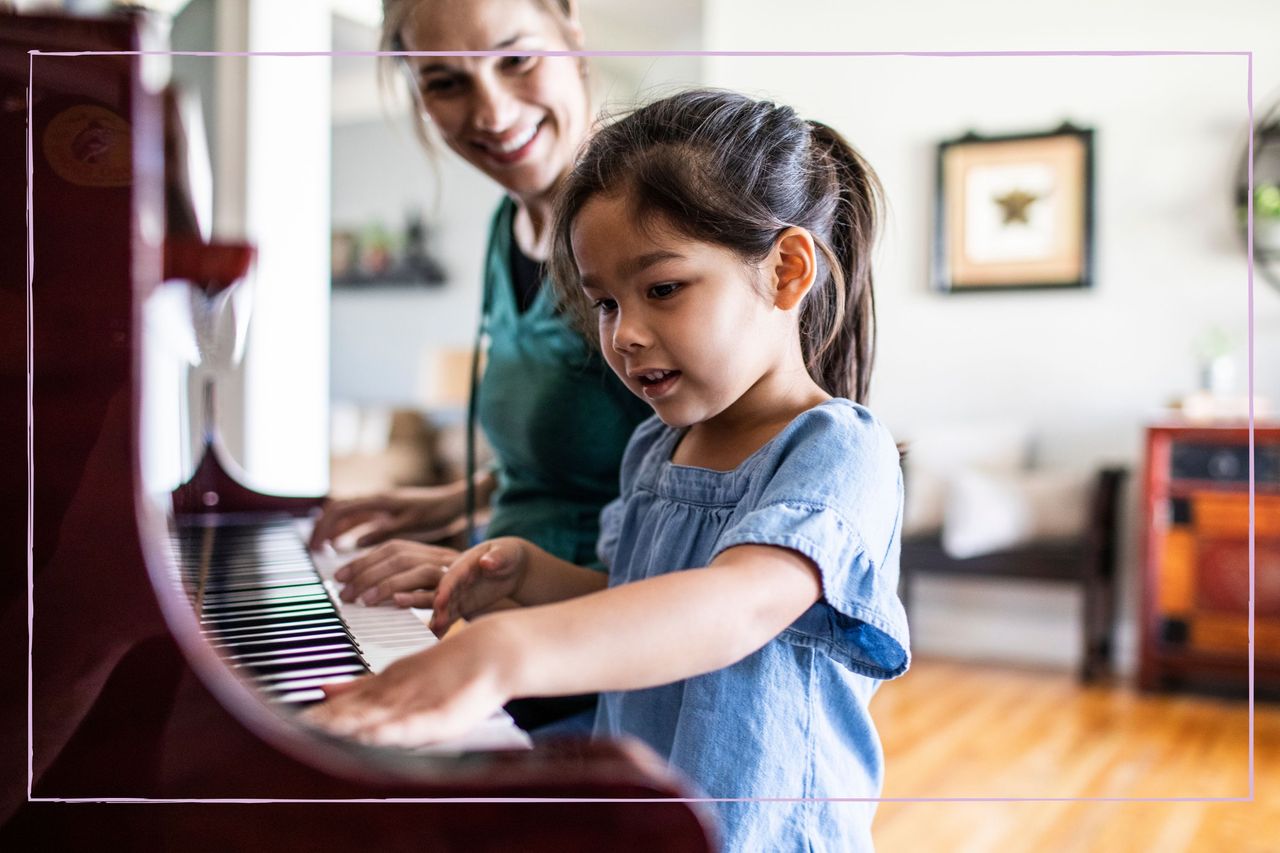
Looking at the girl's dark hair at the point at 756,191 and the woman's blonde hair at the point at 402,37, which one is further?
the woman's blonde hair at the point at 402,37

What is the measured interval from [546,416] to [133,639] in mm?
243

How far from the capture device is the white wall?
0.47 meters

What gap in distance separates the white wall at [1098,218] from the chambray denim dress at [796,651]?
0.19 feet

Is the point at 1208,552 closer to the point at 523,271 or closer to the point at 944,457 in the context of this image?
the point at 944,457

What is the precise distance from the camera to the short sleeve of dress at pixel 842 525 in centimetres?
39

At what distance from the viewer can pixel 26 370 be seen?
438mm

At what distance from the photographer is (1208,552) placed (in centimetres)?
60

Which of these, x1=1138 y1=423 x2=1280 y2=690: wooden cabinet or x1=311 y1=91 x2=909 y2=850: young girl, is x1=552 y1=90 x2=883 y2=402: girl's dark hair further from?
x1=1138 y1=423 x2=1280 y2=690: wooden cabinet

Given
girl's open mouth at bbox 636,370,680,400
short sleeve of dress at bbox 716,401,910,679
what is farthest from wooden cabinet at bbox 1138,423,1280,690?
girl's open mouth at bbox 636,370,680,400

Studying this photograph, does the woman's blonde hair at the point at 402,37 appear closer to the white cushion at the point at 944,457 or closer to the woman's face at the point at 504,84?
the woman's face at the point at 504,84

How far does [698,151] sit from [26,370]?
1.01ft

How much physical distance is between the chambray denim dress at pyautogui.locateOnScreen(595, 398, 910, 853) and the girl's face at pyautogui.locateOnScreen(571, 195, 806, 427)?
0.04m

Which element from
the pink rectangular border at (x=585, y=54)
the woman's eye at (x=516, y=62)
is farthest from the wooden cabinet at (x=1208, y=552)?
the woman's eye at (x=516, y=62)

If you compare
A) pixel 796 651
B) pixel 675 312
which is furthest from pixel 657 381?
pixel 796 651
